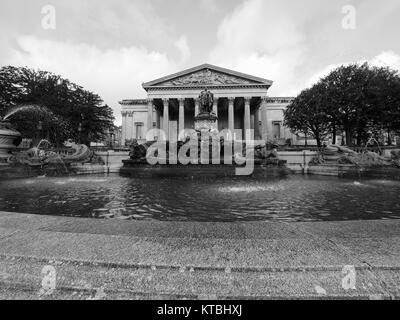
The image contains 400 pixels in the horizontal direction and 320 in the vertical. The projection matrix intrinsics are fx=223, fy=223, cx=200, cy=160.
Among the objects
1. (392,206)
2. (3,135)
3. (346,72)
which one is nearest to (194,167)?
(392,206)

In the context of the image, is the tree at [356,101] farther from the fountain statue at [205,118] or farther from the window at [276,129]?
the window at [276,129]

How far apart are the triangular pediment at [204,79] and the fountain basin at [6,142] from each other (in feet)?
124

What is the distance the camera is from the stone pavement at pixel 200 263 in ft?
6.00

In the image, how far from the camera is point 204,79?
54656 millimetres

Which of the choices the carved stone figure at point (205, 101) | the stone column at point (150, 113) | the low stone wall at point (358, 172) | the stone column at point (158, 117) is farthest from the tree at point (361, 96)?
the stone column at point (158, 117)

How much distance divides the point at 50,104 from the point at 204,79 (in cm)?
3309

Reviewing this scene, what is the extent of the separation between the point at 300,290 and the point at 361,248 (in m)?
1.10

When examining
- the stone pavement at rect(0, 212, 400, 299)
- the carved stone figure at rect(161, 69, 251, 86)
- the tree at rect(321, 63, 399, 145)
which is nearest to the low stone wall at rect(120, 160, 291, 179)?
the stone pavement at rect(0, 212, 400, 299)

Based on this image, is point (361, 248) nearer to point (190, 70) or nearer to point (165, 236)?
point (165, 236)

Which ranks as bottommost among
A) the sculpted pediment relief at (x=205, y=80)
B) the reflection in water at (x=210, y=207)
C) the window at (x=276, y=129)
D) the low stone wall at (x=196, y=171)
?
the reflection in water at (x=210, y=207)

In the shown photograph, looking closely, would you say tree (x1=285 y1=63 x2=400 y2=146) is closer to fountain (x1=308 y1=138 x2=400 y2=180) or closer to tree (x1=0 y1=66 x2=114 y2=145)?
fountain (x1=308 y1=138 x2=400 y2=180)

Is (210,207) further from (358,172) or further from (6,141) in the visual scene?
(6,141)

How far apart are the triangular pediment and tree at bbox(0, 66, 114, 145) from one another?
16.1 metres
